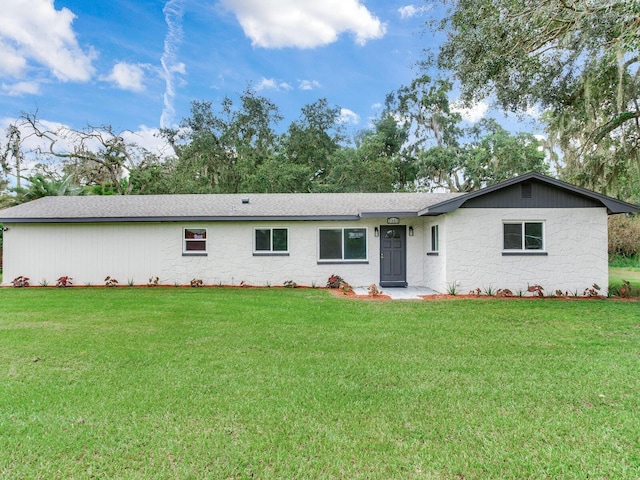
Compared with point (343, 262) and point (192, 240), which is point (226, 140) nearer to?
point (192, 240)

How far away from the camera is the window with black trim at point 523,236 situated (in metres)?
10.2

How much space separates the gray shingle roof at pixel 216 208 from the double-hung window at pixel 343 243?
0.61 metres

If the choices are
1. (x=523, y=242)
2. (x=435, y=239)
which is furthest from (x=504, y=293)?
(x=435, y=239)

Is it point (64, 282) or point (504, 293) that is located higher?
point (64, 282)

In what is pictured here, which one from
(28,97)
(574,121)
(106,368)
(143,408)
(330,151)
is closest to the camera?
(143,408)

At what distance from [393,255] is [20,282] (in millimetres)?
11764

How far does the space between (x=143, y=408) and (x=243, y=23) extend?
1686 cm

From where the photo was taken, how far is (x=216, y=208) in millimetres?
12289

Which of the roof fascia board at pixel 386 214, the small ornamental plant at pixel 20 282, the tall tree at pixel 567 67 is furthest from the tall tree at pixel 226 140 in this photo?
the tall tree at pixel 567 67

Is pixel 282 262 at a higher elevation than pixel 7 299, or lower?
higher

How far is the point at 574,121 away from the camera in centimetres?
1164

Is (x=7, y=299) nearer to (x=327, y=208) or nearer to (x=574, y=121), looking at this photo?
(x=327, y=208)

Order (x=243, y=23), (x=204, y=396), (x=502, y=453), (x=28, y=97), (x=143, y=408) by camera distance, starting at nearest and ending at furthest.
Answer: (x=502, y=453) < (x=143, y=408) < (x=204, y=396) < (x=243, y=23) < (x=28, y=97)

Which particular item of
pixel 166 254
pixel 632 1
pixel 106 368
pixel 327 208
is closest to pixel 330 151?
pixel 327 208
